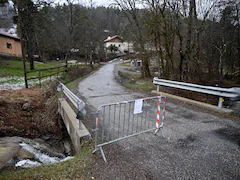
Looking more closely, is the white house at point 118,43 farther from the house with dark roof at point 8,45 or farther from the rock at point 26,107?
the rock at point 26,107

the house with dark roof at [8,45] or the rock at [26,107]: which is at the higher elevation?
the house with dark roof at [8,45]

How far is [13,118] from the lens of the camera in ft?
20.9

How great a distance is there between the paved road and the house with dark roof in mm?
32521

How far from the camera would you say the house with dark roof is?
89.5 feet

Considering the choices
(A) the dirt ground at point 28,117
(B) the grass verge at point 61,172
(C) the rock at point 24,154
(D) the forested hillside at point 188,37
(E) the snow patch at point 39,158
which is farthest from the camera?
(D) the forested hillside at point 188,37

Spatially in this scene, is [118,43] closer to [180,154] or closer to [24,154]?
[24,154]

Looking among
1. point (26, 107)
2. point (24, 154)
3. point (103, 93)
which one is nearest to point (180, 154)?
point (24, 154)

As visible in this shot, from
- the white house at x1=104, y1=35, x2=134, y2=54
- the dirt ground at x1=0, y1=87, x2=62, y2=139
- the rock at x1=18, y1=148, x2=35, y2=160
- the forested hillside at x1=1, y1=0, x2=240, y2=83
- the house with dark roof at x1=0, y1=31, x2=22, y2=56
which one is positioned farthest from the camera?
the white house at x1=104, y1=35, x2=134, y2=54

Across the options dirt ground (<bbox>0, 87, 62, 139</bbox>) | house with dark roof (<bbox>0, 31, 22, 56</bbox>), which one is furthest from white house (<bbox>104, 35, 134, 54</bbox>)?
dirt ground (<bbox>0, 87, 62, 139</bbox>)

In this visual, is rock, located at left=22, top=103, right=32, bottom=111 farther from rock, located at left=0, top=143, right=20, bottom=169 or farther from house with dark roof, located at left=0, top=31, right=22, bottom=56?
house with dark roof, located at left=0, top=31, right=22, bottom=56

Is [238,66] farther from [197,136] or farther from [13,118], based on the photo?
[13,118]

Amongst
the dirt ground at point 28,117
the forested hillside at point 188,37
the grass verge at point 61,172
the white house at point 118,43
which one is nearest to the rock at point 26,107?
the dirt ground at point 28,117

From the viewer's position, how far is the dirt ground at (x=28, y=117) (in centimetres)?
599

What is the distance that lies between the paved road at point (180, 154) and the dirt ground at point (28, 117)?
4.11m
